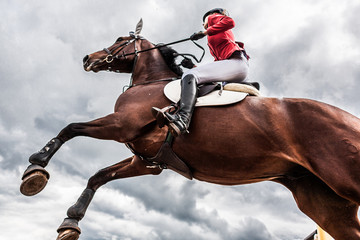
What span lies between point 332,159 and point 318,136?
33 centimetres

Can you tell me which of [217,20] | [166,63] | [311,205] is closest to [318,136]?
[311,205]

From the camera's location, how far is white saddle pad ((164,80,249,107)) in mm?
5031

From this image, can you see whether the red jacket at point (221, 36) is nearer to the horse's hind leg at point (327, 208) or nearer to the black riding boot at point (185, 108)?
the black riding boot at point (185, 108)

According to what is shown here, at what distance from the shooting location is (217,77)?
5578 millimetres

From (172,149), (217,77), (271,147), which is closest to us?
(271,147)

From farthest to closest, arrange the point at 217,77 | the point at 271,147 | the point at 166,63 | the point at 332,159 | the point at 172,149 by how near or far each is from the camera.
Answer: the point at 166,63 → the point at 217,77 → the point at 172,149 → the point at 271,147 → the point at 332,159

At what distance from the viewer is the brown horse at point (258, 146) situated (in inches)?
175

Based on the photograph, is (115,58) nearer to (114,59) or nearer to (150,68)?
(114,59)

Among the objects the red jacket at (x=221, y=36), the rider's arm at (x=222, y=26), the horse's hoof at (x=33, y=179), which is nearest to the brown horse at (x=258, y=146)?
the horse's hoof at (x=33, y=179)

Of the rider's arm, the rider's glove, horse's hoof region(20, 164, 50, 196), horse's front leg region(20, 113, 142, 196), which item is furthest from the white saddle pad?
horse's hoof region(20, 164, 50, 196)

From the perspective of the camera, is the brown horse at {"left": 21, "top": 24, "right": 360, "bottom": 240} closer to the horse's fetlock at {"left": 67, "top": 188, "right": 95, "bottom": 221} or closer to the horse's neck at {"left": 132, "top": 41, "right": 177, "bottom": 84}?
the horse's fetlock at {"left": 67, "top": 188, "right": 95, "bottom": 221}

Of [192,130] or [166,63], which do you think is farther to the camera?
[166,63]

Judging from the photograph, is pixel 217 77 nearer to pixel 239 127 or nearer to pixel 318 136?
pixel 239 127

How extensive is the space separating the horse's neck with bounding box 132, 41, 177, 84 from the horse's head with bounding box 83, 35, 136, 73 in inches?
10.3
